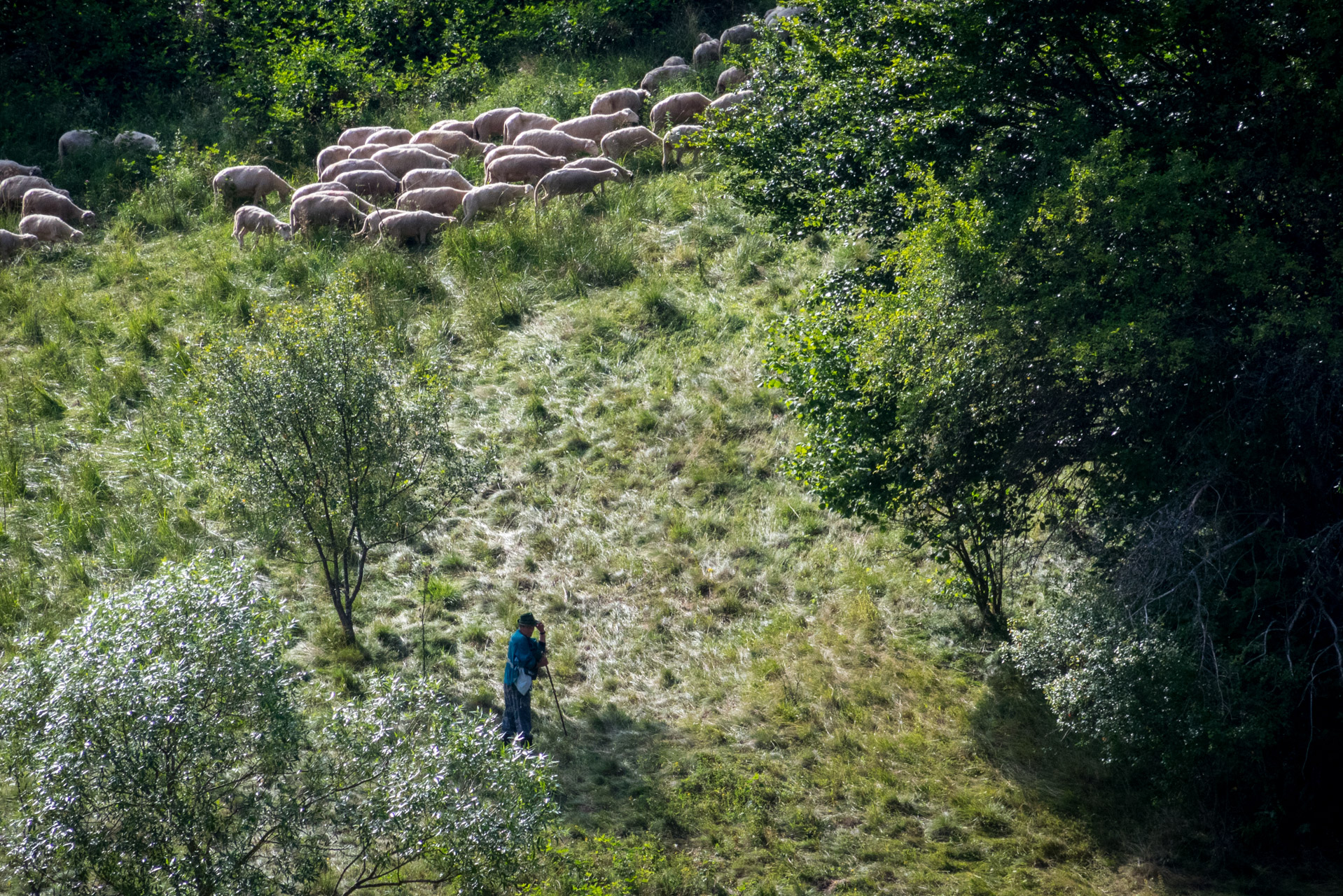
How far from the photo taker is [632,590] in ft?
44.2

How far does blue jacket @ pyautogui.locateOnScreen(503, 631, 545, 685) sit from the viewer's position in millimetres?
10633

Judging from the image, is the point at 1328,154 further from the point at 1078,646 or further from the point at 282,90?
the point at 282,90

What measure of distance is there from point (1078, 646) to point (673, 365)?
9381mm

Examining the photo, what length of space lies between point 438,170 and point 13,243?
28.2 ft

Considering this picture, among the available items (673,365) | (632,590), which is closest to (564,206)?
(673,365)

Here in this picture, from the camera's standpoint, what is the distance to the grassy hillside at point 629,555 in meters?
9.87

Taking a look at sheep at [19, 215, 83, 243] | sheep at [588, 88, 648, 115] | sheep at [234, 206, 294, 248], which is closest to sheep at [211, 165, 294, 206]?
sheep at [234, 206, 294, 248]

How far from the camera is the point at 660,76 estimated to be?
89.3ft

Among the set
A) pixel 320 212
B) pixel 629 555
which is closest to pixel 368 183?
pixel 320 212

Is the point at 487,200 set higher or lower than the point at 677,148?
lower

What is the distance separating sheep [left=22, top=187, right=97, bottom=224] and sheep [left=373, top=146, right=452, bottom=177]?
6.44 meters

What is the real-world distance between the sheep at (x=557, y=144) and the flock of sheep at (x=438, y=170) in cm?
2

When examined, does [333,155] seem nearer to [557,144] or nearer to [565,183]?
[557,144]

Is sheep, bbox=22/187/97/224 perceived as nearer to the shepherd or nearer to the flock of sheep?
the flock of sheep
